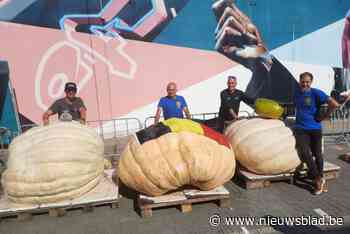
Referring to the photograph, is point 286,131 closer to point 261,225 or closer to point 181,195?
point 261,225

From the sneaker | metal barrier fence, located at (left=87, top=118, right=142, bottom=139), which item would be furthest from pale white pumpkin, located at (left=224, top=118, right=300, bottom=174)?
metal barrier fence, located at (left=87, top=118, right=142, bottom=139)

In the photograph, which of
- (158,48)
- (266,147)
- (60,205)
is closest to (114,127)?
(158,48)

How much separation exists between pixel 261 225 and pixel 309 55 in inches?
296

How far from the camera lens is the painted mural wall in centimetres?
739

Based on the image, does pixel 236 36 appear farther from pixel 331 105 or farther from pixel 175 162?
pixel 175 162

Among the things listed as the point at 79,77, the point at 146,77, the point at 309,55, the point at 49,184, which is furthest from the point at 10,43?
the point at 309,55

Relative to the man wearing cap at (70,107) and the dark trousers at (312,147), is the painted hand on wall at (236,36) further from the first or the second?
the man wearing cap at (70,107)

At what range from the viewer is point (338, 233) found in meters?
3.42

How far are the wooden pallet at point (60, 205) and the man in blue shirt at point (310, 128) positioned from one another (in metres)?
2.93

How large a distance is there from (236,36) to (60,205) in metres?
6.83

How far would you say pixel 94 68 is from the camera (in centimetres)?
769

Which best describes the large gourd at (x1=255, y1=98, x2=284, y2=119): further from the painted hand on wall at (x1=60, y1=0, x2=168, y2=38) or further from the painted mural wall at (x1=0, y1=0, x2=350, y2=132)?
Result: the painted hand on wall at (x1=60, y1=0, x2=168, y2=38)

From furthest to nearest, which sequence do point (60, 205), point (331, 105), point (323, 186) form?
point (323, 186) → point (331, 105) → point (60, 205)

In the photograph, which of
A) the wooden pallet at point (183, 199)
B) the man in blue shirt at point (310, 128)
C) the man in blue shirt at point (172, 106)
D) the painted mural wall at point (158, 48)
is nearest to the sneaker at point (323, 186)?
the man in blue shirt at point (310, 128)
